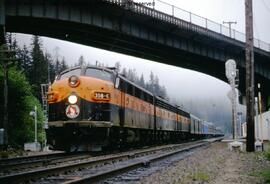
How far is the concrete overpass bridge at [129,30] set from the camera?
1378 inches

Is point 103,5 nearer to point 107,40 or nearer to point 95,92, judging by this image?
Answer: point 107,40

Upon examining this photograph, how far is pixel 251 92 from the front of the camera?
2325 cm

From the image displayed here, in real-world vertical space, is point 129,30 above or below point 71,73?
above

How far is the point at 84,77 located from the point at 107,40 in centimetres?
2470

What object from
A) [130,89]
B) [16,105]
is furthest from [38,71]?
[130,89]

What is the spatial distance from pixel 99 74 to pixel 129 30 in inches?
863

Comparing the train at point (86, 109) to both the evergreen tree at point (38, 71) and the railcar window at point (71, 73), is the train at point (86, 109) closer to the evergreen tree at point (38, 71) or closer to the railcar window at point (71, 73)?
the railcar window at point (71, 73)

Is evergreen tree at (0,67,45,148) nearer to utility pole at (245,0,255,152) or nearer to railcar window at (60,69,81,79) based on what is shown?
railcar window at (60,69,81,79)

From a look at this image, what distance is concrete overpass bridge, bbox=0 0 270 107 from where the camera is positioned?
35000 millimetres

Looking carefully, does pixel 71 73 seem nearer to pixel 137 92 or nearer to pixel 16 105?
pixel 137 92

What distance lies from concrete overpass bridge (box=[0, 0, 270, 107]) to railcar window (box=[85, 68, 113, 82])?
14790mm

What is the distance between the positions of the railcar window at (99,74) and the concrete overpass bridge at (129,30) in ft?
48.5

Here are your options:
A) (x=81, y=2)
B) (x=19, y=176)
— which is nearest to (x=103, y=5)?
(x=81, y=2)

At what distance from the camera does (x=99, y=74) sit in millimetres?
19172
